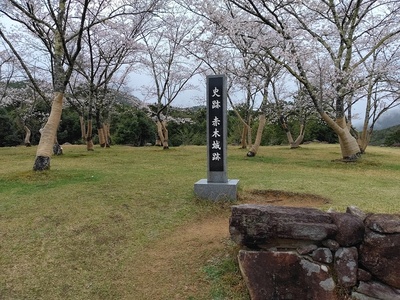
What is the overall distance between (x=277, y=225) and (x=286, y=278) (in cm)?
57

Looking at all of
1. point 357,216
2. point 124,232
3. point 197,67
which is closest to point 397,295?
point 357,216

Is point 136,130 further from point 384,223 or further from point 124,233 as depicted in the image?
point 384,223

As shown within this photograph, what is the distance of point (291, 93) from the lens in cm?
2202

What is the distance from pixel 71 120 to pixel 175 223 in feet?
94.5

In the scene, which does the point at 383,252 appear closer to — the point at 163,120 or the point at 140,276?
the point at 140,276

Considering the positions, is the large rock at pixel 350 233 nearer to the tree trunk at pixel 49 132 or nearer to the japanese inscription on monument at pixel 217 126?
the japanese inscription on monument at pixel 217 126

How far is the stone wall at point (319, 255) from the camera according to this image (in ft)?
10.6

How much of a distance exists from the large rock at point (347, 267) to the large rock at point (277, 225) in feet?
0.80

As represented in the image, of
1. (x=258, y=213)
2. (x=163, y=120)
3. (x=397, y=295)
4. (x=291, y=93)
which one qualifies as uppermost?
(x=291, y=93)

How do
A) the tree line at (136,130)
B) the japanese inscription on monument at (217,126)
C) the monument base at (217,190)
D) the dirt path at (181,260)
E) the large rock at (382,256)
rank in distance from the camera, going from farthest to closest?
the tree line at (136,130), the japanese inscription on monument at (217,126), the monument base at (217,190), the dirt path at (181,260), the large rock at (382,256)

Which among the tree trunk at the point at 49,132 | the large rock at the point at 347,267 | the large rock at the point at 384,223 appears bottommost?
the large rock at the point at 347,267

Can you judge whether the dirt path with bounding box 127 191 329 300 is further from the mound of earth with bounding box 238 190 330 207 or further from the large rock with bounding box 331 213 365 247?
the large rock with bounding box 331 213 365 247

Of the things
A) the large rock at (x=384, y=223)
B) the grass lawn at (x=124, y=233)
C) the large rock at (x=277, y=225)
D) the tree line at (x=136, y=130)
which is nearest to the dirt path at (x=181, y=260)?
the grass lawn at (x=124, y=233)

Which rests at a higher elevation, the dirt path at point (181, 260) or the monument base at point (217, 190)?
the monument base at point (217, 190)
